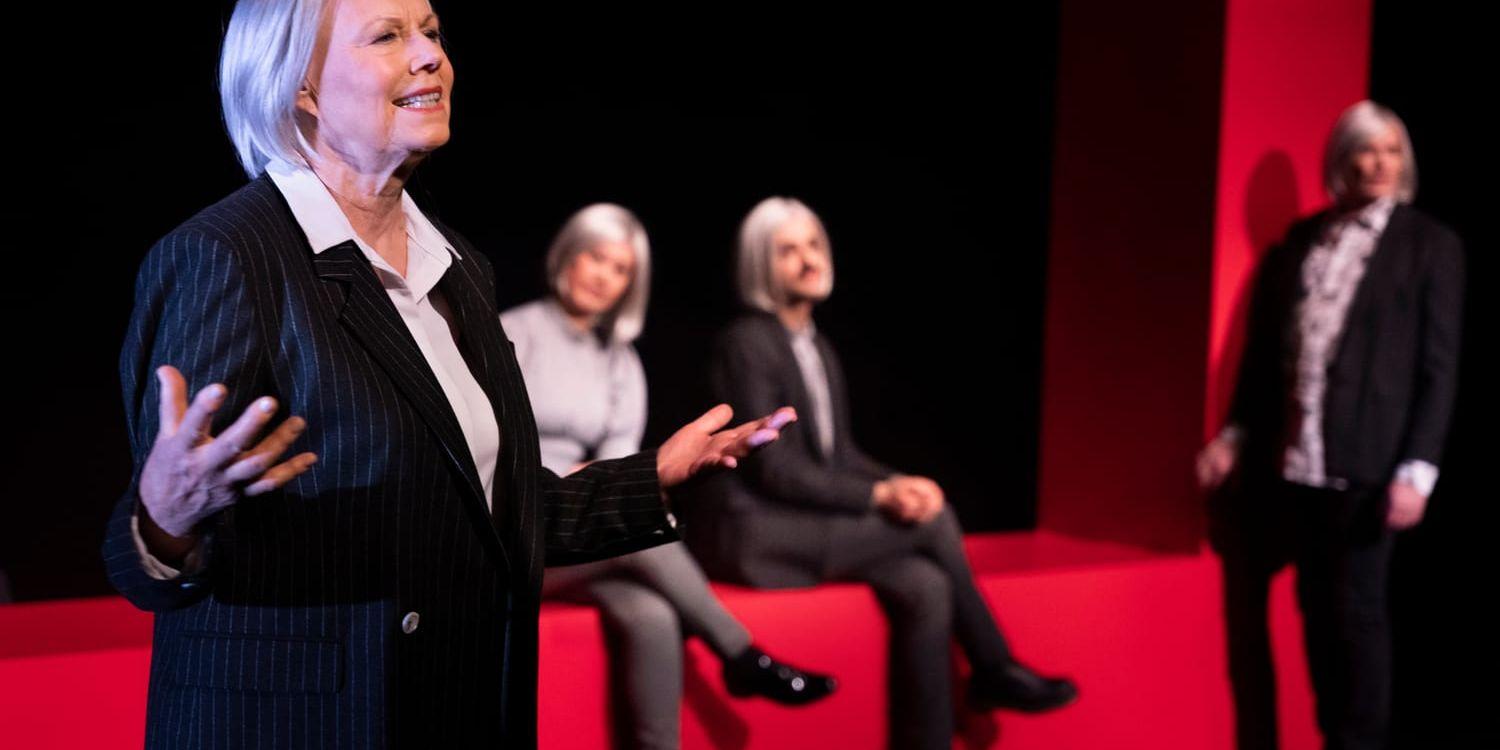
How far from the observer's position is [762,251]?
3646mm

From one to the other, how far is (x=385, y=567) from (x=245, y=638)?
5.6 inches

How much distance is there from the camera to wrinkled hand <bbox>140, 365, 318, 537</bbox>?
1098mm

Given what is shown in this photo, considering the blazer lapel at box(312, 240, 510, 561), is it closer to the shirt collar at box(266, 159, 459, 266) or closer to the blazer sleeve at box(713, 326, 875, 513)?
the shirt collar at box(266, 159, 459, 266)

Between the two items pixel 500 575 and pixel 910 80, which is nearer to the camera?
pixel 500 575

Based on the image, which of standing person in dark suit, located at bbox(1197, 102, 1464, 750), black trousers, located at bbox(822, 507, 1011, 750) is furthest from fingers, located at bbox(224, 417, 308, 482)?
standing person in dark suit, located at bbox(1197, 102, 1464, 750)

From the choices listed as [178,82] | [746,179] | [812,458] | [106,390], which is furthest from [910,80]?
[106,390]

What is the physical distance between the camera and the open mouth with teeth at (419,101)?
4.81ft

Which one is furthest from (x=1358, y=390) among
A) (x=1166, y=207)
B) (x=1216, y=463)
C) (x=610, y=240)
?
(x=610, y=240)

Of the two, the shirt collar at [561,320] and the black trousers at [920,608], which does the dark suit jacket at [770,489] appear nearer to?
the black trousers at [920,608]

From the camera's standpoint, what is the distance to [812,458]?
362 cm

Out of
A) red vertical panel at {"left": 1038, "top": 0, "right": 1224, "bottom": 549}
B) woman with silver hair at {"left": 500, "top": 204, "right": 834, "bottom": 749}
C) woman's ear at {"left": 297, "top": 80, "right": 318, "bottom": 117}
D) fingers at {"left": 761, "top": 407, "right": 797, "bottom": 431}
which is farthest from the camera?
red vertical panel at {"left": 1038, "top": 0, "right": 1224, "bottom": 549}

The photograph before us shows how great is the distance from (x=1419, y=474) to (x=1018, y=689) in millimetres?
1175

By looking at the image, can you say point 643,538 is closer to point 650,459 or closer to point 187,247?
point 650,459

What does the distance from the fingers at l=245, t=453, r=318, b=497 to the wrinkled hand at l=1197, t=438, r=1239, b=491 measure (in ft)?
10.7
